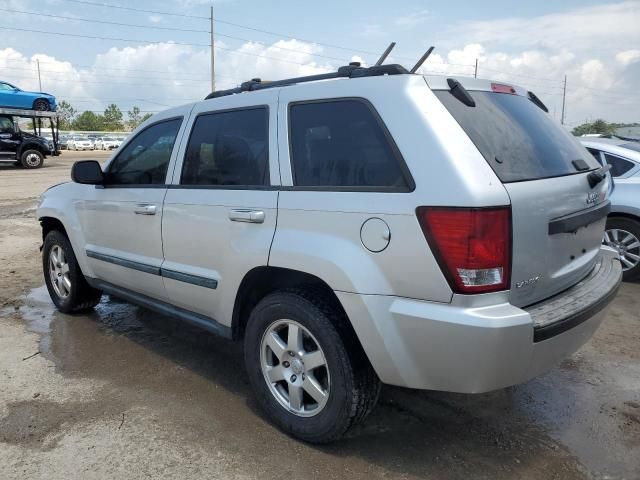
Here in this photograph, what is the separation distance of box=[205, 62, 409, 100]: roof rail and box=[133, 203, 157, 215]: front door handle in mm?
849

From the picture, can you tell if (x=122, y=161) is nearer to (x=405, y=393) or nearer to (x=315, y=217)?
(x=315, y=217)

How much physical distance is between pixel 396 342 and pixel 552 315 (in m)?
0.73

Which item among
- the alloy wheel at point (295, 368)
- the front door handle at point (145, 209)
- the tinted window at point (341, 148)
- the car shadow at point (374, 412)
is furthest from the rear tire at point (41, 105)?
the alloy wheel at point (295, 368)

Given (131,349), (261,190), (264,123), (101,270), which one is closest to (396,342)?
(261,190)

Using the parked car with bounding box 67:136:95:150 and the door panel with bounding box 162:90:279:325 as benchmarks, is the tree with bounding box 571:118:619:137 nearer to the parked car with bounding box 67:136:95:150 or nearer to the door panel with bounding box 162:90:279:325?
the door panel with bounding box 162:90:279:325

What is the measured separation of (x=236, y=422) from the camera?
3.15 metres

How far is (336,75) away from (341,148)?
24.1 inches

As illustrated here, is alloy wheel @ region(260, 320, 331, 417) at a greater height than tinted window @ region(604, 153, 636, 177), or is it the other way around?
tinted window @ region(604, 153, 636, 177)

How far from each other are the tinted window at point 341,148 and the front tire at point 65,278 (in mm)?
2873

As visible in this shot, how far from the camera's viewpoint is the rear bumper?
2262mm

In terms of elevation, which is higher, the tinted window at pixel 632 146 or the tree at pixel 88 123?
the tree at pixel 88 123

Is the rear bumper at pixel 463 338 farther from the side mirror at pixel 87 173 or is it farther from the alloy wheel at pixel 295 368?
the side mirror at pixel 87 173

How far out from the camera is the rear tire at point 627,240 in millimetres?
5943

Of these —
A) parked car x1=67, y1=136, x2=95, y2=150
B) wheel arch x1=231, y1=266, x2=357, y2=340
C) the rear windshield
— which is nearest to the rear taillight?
the rear windshield
